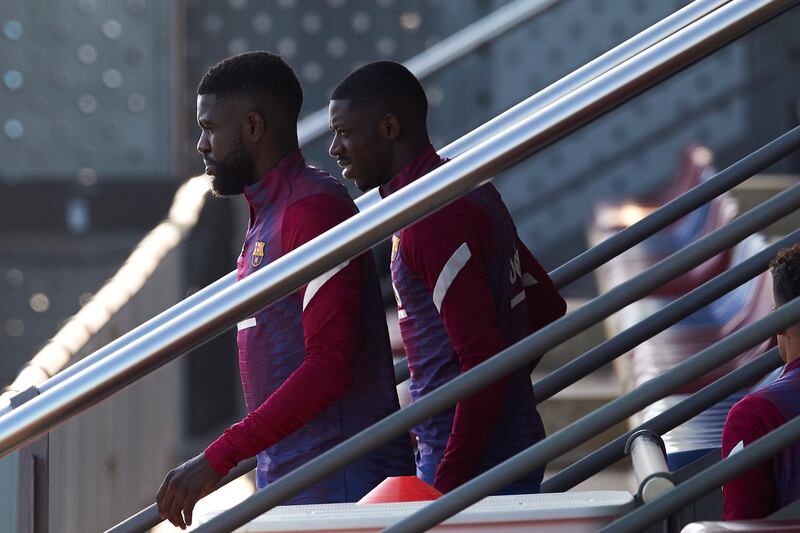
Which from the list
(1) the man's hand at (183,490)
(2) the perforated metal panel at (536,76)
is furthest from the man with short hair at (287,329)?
(2) the perforated metal panel at (536,76)

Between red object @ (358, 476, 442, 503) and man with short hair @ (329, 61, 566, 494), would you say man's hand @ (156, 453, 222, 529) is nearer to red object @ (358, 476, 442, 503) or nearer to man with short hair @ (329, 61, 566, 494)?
red object @ (358, 476, 442, 503)

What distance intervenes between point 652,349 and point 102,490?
4.30ft

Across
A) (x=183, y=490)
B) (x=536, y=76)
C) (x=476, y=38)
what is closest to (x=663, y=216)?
(x=183, y=490)

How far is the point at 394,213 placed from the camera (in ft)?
4.77

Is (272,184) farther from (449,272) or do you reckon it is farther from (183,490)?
(183,490)

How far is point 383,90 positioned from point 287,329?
1.22 feet

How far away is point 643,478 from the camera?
1561mm

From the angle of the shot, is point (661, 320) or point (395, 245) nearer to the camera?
point (395, 245)

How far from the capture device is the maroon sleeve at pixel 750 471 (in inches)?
67.4

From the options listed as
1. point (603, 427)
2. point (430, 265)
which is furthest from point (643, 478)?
point (430, 265)

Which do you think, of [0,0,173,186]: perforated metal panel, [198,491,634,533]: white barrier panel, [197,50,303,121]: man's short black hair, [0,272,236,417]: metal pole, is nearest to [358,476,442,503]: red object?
[198,491,634,533]: white barrier panel

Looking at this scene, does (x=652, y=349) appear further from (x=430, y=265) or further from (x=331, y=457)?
(x=331, y=457)

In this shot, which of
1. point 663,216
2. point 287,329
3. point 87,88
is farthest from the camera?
point 87,88

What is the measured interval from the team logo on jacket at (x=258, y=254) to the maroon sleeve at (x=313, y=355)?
0.14 feet
